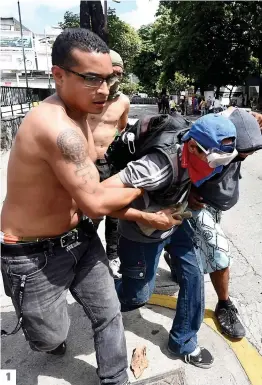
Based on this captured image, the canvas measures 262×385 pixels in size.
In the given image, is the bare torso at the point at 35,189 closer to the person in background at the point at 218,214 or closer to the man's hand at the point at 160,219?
the man's hand at the point at 160,219

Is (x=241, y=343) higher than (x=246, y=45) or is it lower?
lower

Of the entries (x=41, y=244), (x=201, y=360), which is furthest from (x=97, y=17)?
(x=201, y=360)

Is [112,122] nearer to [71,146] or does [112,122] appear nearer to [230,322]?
[71,146]

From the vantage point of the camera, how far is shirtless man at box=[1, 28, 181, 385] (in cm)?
171

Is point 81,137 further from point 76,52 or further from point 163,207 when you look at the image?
point 163,207

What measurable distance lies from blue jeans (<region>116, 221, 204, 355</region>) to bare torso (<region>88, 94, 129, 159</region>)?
3.59ft

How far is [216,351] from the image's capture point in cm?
256

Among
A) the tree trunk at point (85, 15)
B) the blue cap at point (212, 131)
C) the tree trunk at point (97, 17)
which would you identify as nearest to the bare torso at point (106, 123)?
the tree trunk at point (97, 17)

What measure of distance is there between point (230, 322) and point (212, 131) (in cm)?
158

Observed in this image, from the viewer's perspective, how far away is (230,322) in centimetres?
274

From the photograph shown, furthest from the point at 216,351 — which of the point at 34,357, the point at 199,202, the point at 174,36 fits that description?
the point at 174,36

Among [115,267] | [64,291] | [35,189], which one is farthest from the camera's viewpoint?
[115,267]

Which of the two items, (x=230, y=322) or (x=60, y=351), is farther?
(x=230, y=322)

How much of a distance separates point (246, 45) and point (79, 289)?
2571cm
